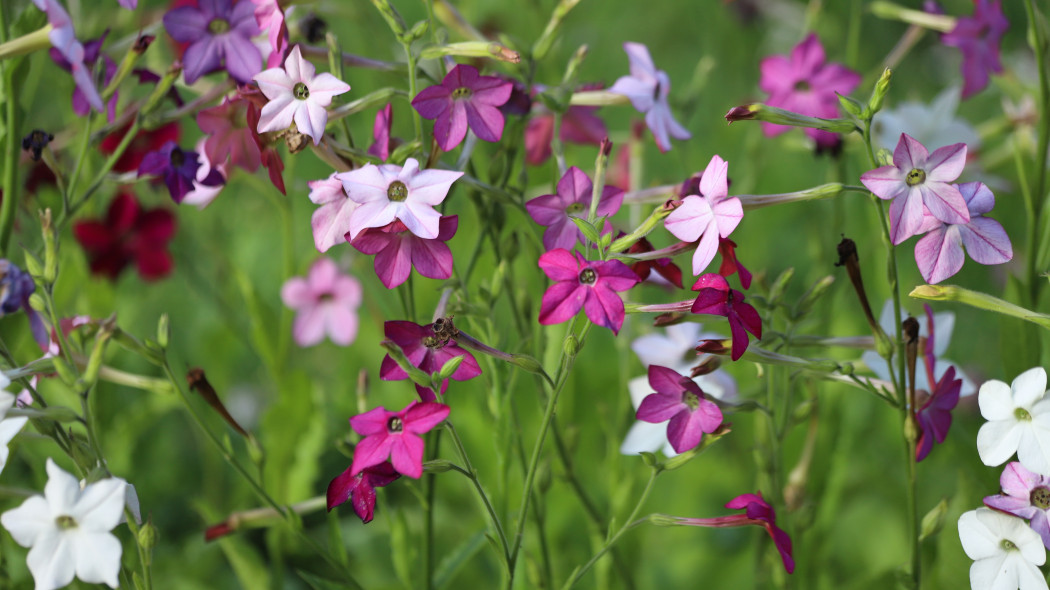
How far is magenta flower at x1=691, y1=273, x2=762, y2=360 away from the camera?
54cm

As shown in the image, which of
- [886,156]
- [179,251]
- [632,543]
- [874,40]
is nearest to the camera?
[886,156]

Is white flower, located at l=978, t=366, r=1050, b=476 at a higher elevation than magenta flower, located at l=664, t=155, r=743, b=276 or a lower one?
lower

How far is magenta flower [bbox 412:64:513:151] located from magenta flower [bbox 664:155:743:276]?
15cm

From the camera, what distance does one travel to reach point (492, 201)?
2.45ft

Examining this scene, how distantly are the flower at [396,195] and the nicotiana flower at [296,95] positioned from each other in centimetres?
5

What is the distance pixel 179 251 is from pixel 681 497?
0.84 m

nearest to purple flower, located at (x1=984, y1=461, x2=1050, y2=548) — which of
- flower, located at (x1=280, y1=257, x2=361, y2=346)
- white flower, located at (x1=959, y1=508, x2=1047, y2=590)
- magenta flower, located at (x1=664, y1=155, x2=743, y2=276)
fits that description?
white flower, located at (x1=959, y1=508, x2=1047, y2=590)

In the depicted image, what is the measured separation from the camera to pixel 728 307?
550 millimetres

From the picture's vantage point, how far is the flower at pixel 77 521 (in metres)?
0.50

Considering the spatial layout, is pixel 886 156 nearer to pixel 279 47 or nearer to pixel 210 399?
pixel 279 47

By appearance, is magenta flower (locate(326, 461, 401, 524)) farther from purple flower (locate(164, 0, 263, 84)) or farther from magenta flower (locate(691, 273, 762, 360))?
purple flower (locate(164, 0, 263, 84))

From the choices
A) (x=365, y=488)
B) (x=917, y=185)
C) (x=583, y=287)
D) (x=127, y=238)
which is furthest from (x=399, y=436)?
(x=127, y=238)

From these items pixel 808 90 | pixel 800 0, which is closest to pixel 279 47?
pixel 808 90

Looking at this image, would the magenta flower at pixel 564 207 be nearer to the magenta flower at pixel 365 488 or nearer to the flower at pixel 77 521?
the magenta flower at pixel 365 488
